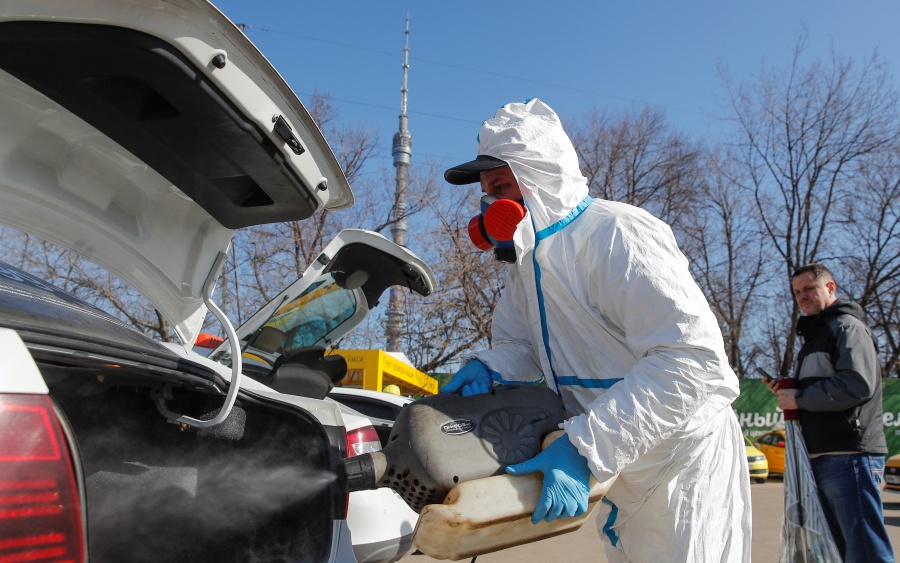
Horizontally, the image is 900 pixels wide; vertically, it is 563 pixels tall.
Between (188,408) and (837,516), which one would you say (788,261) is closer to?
(837,516)

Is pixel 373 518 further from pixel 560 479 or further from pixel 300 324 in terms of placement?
pixel 560 479

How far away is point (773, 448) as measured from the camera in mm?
14852

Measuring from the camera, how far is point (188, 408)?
2.20 metres

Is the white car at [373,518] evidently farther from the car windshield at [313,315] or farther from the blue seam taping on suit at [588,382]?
the blue seam taping on suit at [588,382]

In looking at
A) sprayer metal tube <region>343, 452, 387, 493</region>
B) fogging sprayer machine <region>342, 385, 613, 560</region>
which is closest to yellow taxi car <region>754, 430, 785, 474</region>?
fogging sprayer machine <region>342, 385, 613, 560</region>

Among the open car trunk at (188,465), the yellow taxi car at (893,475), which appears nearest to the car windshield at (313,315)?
the open car trunk at (188,465)

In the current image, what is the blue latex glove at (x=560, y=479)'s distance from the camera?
1.74 metres

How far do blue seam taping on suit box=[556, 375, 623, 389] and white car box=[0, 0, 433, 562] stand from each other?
30.9 inches

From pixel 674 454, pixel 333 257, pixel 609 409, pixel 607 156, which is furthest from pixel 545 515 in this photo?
pixel 607 156

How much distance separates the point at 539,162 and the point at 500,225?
23 centimetres

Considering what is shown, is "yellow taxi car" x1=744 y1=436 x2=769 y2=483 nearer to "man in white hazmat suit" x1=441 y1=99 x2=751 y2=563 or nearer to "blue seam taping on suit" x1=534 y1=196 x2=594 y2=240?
"man in white hazmat suit" x1=441 y1=99 x2=751 y2=563

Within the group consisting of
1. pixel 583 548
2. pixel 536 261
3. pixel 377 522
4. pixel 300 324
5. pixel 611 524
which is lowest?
pixel 583 548

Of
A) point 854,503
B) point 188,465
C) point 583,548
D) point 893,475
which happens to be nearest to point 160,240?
point 188,465

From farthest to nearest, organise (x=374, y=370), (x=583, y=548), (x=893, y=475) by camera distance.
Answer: (x=374, y=370)
(x=893, y=475)
(x=583, y=548)
